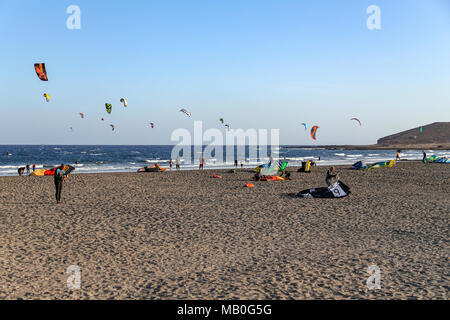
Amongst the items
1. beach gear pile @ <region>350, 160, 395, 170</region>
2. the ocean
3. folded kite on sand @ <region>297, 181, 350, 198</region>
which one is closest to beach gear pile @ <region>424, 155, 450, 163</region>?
the ocean

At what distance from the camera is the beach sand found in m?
4.99

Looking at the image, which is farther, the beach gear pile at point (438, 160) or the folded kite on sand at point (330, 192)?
the beach gear pile at point (438, 160)

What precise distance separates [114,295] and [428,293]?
14.6 feet

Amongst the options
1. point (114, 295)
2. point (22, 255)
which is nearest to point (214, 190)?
point (22, 255)

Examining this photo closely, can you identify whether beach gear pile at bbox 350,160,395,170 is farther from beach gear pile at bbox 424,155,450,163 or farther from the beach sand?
the beach sand

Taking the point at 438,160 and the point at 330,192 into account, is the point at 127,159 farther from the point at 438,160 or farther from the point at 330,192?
A: the point at 330,192

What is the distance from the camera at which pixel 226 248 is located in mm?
7113

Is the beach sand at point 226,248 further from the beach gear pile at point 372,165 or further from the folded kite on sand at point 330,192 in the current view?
the beach gear pile at point 372,165

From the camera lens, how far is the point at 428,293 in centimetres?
476

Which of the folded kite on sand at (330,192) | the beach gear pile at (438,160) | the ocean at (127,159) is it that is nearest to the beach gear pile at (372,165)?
the beach gear pile at (438,160)

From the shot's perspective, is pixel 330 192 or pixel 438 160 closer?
pixel 330 192

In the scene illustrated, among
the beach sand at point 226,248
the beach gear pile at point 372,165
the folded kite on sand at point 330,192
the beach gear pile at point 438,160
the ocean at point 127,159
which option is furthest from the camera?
the ocean at point 127,159

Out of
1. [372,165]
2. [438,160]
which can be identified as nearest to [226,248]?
[372,165]

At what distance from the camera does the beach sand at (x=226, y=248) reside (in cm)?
499
